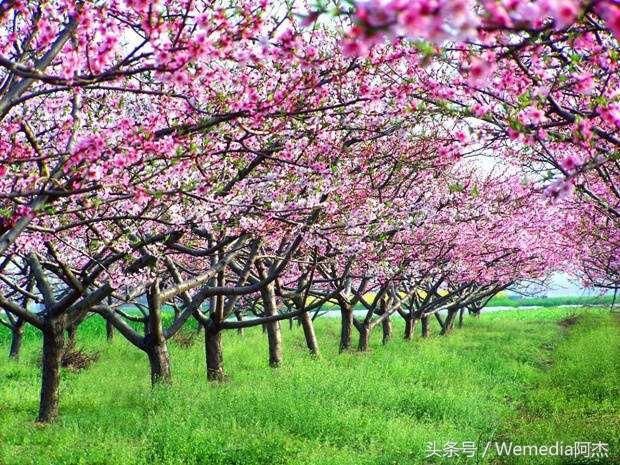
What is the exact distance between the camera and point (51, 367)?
1067cm

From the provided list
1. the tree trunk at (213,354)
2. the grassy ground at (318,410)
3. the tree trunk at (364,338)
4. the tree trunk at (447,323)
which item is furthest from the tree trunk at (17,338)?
the tree trunk at (447,323)

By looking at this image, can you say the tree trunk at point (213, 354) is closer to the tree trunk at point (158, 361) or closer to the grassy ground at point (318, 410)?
the grassy ground at point (318, 410)

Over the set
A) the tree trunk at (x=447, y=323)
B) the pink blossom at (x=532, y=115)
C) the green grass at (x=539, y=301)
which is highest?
the green grass at (x=539, y=301)

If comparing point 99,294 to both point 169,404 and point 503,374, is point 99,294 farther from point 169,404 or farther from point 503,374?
point 503,374

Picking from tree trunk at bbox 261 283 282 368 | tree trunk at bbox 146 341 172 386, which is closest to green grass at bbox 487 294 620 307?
tree trunk at bbox 261 283 282 368

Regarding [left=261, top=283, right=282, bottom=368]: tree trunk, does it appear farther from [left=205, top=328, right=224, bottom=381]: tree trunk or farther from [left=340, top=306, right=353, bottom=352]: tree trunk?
[left=340, top=306, right=353, bottom=352]: tree trunk

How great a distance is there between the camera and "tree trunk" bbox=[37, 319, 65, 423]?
1048cm

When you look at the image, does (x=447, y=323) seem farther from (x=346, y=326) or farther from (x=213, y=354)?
(x=213, y=354)

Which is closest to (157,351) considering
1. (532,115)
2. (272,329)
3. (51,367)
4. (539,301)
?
(51,367)

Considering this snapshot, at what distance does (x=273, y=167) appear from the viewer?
30.8 feet

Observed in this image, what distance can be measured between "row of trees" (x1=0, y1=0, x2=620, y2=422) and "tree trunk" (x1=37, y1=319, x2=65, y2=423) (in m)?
0.03

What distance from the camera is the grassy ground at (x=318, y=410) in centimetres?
816

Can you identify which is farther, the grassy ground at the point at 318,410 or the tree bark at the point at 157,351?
the tree bark at the point at 157,351

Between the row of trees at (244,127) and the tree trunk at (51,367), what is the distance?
0.08 ft
